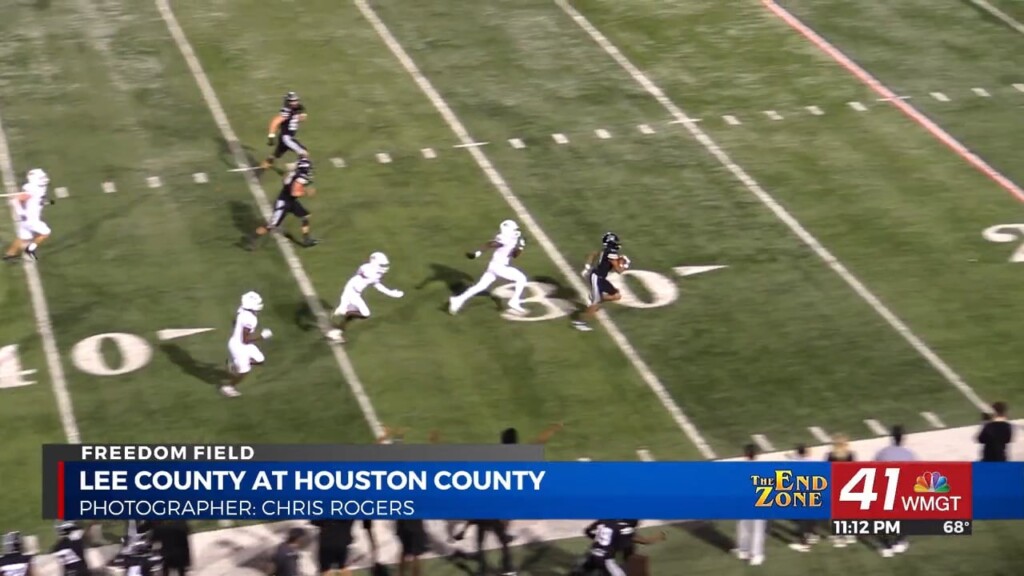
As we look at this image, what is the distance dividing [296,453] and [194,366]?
13.6ft

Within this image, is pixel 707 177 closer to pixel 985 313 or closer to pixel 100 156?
pixel 985 313

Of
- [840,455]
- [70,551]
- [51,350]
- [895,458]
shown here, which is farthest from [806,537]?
[51,350]

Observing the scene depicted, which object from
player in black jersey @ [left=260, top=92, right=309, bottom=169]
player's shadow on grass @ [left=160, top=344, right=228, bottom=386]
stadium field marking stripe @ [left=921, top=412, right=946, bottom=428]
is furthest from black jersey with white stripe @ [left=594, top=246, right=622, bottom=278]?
player in black jersey @ [left=260, top=92, right=309, bottom=169]

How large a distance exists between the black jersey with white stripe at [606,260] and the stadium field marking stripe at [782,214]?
10.6ft

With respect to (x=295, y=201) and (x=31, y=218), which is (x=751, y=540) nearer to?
(x=295, y=201)

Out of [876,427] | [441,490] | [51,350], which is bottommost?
[51,350]

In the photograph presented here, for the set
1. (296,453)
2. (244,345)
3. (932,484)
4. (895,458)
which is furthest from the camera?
(244,345)

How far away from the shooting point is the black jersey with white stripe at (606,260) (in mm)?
20984

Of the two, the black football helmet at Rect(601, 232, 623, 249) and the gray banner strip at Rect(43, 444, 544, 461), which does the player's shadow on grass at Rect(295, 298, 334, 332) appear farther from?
the gray banner strip at Rect(43, 444, 544, 461)

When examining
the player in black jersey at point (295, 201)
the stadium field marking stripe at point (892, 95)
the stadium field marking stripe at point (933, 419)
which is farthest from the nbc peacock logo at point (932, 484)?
the player in black jersey at point (295, 201)

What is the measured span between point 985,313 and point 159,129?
12119 mm

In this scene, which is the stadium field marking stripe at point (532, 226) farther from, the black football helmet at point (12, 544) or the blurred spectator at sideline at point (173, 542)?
the black football helmet at point (12, 544)

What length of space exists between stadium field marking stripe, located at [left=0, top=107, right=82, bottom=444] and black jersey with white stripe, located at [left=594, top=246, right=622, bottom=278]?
20.4ft

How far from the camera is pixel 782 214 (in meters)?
23.9
